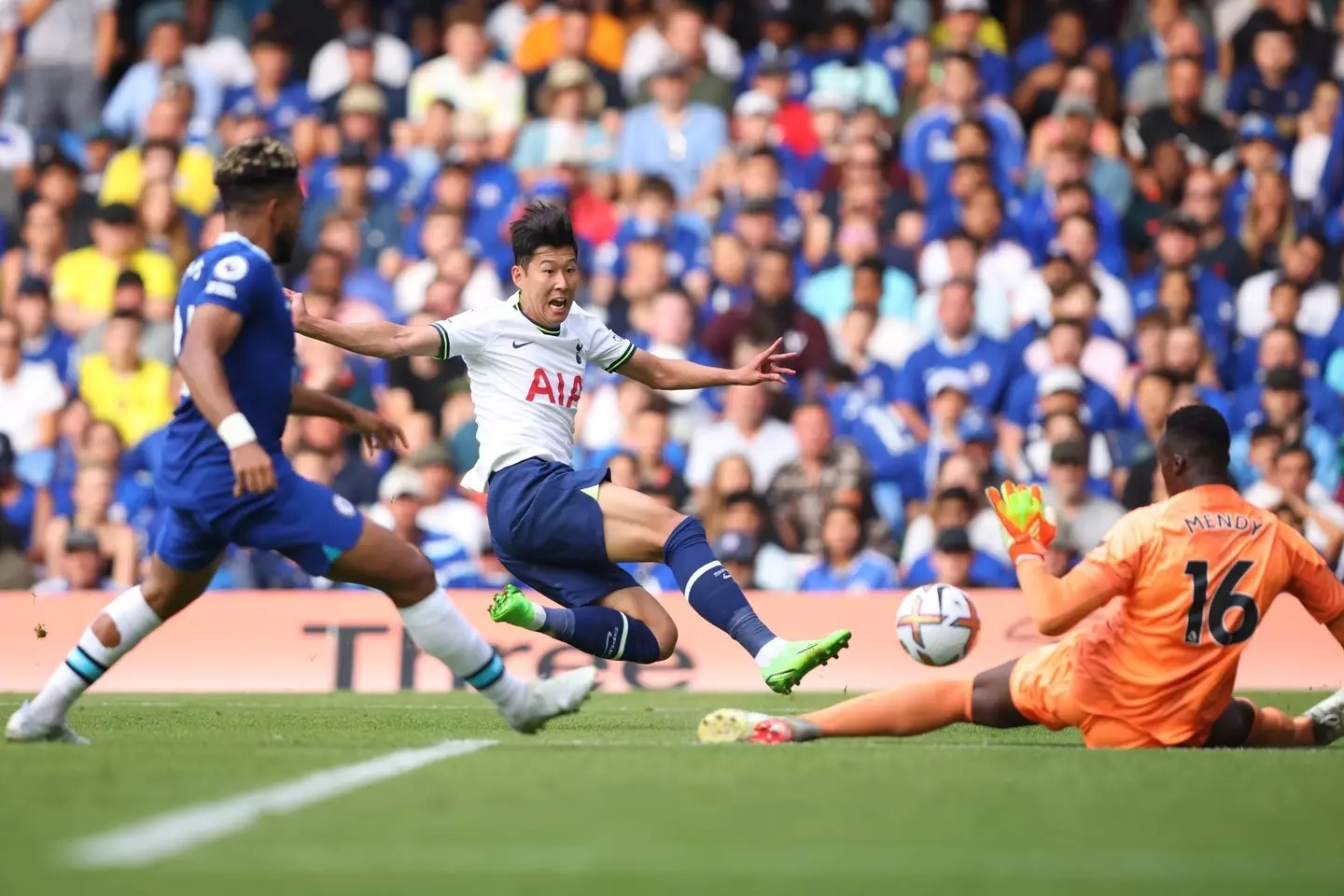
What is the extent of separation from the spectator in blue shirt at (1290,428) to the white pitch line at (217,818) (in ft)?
26.7

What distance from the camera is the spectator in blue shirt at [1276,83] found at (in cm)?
1504

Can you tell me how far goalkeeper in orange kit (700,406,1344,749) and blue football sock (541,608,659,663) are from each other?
51.3 inches

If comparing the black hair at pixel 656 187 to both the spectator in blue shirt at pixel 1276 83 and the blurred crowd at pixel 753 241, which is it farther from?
the spectator in blue shirt at pixel 1276 83

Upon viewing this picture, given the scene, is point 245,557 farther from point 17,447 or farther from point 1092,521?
point 1092,521

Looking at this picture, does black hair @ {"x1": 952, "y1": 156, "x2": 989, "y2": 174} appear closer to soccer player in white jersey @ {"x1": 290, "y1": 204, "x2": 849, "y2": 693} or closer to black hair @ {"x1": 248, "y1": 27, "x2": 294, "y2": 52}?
black hair @ {"x1": 248, "y1": 27, "x2": 294, "y2": 52}

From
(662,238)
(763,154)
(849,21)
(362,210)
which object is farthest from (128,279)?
(849,21)

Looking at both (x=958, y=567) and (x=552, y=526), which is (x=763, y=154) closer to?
(x=958, y=567)

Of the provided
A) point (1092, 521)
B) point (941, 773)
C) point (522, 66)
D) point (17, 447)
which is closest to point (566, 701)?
point (941, 773)

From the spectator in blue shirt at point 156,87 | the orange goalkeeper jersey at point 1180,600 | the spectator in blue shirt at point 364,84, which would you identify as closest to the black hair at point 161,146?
the spectator in blue shirt at point 156,87

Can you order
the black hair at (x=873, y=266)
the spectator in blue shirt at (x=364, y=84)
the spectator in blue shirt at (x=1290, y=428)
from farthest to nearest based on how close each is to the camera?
the spectator in blue shirt at (x=364, y=84), the black hair at (x=873, y=266), the spectator in blue shirt at (x=1290, y=428)

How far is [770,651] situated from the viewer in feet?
23.4

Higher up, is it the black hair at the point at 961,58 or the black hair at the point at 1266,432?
the black hair at the point at 961,58

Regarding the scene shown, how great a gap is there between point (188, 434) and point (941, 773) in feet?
8.96

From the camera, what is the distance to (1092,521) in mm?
12062
